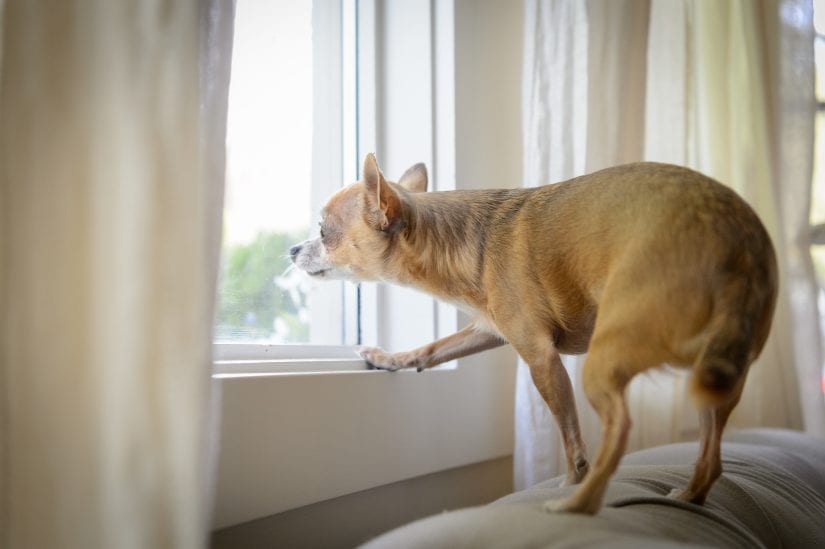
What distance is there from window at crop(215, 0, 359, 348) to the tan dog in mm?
161

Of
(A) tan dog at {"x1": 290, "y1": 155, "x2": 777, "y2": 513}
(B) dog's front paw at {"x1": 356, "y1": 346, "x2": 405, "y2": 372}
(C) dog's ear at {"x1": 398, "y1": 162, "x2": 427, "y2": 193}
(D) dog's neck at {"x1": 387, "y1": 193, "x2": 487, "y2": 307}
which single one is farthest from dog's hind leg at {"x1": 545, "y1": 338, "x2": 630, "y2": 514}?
(C) dog's ear at {"x1": 398, "y1": 162, "x2": 427, "y2": 193}

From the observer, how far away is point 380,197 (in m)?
1.38

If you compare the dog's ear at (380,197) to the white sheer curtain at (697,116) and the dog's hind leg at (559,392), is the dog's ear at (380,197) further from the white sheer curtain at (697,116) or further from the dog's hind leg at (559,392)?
the white sheer curtain at (697,116)

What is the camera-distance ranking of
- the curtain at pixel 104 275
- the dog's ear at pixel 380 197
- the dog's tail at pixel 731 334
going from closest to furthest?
the curtain at pixel 104 275, the dog's tail at pixel 731 334, the dog's ear at pixel 380 197

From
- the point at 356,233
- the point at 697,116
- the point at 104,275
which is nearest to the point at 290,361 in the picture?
the point at 356,233

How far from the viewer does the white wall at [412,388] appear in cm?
120

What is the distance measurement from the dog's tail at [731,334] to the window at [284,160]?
0.92 meters

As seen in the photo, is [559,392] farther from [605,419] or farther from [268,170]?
[268,170]

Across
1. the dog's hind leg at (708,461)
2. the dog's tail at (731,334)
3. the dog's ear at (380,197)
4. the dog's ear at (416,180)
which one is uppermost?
the dog's ear at (416,180)

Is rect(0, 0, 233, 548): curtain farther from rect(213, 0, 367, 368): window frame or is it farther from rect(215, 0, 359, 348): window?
rect(213, 0, 367, 368): window frame

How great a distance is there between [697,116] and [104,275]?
1.87m

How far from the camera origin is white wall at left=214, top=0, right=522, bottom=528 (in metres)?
1.20

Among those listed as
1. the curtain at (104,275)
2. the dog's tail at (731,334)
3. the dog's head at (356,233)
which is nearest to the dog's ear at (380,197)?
the dog's head at (356,233)

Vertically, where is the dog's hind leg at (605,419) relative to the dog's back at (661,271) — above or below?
below
